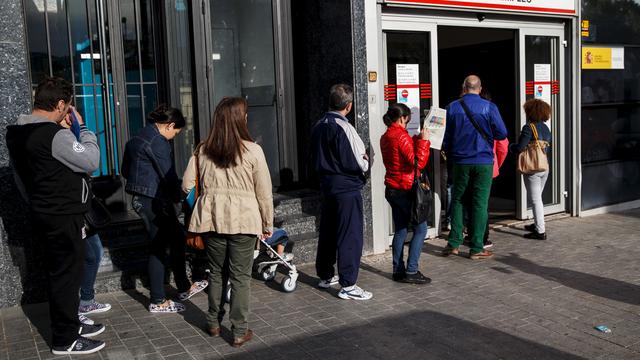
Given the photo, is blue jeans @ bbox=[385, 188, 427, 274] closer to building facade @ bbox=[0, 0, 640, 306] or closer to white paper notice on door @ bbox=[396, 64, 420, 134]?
building facade @ bbox=[0, 0, 640, 306]

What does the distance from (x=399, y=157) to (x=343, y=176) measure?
0.63 meters

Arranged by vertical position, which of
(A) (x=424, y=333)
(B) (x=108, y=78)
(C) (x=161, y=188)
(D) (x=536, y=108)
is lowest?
(A) (x=424, y=333)

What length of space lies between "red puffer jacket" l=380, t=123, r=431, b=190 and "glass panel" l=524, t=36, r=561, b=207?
3543 millimetres

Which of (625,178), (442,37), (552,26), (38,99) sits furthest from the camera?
(442,37)

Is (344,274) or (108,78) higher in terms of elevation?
(108,78)

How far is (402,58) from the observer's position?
765cm

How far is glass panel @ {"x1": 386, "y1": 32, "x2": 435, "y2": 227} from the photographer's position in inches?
298

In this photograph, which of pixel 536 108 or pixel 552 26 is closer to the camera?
pixel 536 108

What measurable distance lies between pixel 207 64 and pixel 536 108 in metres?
3.77

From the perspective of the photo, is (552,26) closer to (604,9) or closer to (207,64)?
(604,9)

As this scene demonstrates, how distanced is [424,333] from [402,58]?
12.4 ft

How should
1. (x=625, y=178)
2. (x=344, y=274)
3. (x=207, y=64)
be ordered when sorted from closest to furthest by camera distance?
1. (x=344, y=274)
2. (x=207, y=64)
3. (x=625, y=178)

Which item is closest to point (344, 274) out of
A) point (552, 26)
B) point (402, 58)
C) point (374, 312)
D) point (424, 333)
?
point (374, 312)

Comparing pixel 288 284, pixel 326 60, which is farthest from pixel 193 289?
pixel 326 60
